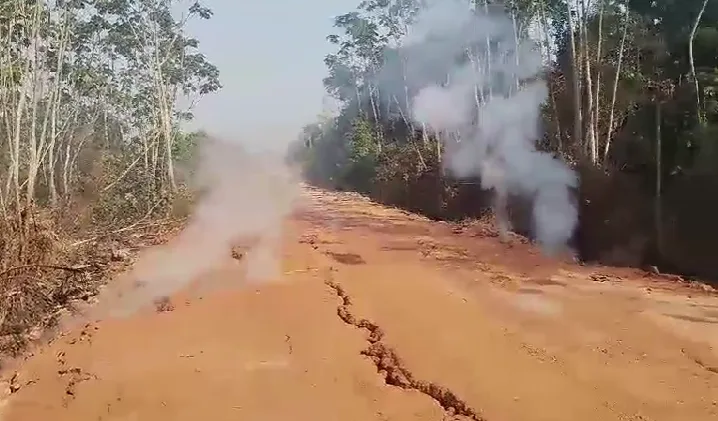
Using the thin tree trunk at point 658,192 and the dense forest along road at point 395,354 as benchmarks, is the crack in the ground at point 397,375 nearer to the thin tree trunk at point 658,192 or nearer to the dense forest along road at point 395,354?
the dense forest along road at point 395,354

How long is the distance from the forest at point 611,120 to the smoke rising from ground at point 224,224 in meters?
5.81

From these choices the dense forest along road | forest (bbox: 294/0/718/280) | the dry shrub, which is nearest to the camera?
the dense forest along road

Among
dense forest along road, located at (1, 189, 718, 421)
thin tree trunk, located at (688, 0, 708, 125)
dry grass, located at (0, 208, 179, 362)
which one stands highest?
thin tree trunk, located at (688, 0, 708, 125)

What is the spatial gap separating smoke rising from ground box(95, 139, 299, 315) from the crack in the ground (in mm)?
3334

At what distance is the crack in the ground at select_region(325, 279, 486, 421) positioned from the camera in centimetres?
571

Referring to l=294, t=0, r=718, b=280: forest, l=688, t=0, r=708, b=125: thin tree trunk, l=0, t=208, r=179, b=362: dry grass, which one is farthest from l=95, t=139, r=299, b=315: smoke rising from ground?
l=688, t=0, r=708, b=125: thin tree trunk

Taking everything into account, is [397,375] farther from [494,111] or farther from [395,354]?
[494,111]

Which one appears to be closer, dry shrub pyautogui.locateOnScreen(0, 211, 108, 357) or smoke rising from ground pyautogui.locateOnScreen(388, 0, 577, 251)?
dry shrub pyautogui.locateOnScreen(0, 211, 108, 357)

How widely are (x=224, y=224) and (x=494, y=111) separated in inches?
308

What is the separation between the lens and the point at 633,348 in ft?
23.4

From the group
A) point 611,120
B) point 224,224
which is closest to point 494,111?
point 611,120

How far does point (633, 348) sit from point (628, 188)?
754cm

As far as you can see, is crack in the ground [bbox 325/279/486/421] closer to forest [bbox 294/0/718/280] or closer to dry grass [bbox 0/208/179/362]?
dry grass [bbox 0/208/179/362]

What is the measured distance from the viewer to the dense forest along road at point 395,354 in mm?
5918
